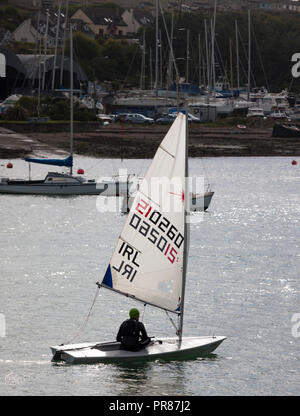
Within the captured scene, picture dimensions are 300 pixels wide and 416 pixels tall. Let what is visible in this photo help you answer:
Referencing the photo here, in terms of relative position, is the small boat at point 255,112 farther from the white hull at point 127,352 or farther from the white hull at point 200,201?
the white hull at point 127,352

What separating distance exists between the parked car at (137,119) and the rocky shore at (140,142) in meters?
3.64

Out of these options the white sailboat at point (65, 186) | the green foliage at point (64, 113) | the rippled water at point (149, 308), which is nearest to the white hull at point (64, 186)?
the white sailboat at point (65, 186)

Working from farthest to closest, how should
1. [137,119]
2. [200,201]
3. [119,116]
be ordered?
1. [119,116]
2. [137,119]
3. [200,201]

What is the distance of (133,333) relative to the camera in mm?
28047

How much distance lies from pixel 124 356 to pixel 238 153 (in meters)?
74.6

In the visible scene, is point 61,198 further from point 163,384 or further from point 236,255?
point 163,384

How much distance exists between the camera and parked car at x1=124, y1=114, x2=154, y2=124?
398 feet

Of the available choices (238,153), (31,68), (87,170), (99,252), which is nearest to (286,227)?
(99,252)

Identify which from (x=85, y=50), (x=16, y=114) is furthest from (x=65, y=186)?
(x=85, y=50)

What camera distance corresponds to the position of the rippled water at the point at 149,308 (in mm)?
28797

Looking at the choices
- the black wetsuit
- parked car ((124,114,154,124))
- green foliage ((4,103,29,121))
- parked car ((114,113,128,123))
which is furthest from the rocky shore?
the black wetsuit

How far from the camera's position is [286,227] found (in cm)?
5991

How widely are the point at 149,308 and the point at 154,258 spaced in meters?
8.88

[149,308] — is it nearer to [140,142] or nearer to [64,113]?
[140,142]
